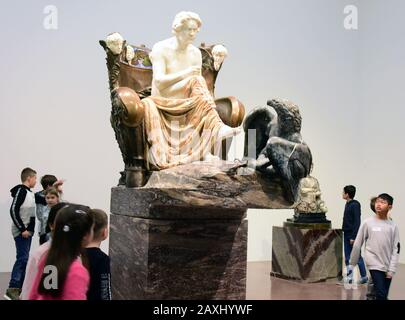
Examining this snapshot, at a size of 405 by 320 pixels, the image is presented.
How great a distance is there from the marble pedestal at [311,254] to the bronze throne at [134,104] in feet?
7.86

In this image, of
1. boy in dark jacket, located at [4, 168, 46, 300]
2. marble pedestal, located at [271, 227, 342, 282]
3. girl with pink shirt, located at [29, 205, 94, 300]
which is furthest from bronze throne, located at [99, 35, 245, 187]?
marble pedestal, located at [271, 227, 342, 282]

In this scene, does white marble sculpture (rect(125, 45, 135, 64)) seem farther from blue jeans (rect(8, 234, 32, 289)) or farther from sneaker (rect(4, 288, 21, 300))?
sneaker (rect(4, 288, 21, 300))

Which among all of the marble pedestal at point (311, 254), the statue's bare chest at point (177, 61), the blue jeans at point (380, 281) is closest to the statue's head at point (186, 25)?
the statue's bare chest at point (177, 61)

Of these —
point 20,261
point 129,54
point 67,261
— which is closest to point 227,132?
point 129,54

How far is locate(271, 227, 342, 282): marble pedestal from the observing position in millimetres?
6363

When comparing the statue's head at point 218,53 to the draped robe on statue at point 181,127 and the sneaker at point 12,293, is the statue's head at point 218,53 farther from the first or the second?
the sneaker at point 12,293

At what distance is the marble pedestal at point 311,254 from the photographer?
20.9 ft

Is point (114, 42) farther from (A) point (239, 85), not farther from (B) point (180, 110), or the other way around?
(A) point (239, 85)

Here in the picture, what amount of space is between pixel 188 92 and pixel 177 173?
0.91m

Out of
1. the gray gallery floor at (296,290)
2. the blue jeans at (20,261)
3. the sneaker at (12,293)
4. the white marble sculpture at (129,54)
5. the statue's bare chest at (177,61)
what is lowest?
the gray gallery floor at (296,290)

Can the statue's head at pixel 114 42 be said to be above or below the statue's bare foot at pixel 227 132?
above

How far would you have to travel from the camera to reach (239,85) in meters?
7.93
